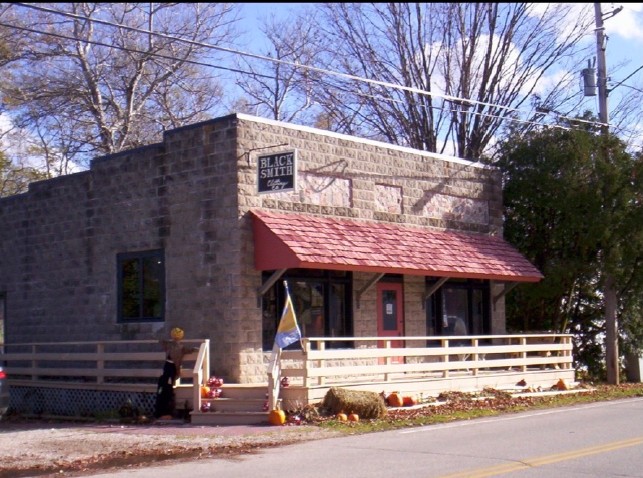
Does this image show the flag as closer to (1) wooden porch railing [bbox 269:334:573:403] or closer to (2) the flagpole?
(2) the flagpole

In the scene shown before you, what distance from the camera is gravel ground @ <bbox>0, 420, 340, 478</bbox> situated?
12.8 meters

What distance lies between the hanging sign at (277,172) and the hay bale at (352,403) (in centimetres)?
405

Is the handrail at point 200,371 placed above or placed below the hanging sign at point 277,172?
below

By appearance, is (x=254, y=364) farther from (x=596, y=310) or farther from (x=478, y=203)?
(x=596, y=310)

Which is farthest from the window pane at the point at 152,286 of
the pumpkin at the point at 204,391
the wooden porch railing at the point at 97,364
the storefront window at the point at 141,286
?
the pumpkin at the point at 204,391

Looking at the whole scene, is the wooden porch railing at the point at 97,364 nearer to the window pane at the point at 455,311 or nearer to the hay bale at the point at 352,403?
the hay bale at the point at 352,403

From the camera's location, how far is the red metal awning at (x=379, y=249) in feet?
59.2

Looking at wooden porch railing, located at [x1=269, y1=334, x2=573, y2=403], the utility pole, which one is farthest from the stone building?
the utility pole

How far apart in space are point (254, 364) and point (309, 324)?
75.9 inches

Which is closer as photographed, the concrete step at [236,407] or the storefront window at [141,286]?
the concrete step at [236,407]

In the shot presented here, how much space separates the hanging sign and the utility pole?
432 inches

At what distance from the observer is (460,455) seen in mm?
11984

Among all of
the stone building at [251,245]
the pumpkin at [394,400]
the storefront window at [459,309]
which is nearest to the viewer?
the pumpkin at [394,400]

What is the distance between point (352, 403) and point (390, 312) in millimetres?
5456
